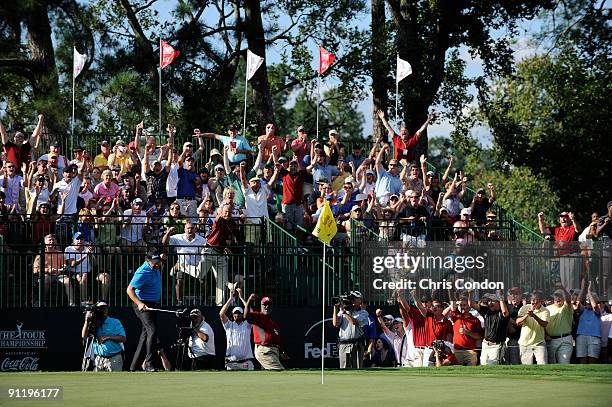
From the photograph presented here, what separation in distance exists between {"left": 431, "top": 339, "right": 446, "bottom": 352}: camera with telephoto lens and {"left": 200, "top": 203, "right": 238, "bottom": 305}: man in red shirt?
4.12 metres

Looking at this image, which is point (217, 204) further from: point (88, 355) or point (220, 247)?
point (88, 355)

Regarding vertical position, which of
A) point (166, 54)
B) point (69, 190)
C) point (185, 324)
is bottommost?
point (185, 324)

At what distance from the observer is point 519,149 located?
42.2 m

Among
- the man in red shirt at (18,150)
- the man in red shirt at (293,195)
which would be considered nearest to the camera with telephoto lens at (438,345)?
the man in red shirt at (293,195)

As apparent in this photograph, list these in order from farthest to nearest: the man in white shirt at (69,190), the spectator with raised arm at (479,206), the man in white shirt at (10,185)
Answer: the spectator with raised arm at (479,206)
the man in white shirt at (10,185)
the man in white shirt at (69,190)

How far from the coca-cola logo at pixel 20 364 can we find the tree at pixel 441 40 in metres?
16.6

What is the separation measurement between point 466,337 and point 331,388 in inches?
333

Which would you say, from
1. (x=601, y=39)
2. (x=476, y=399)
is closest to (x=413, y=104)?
(x=601, y=39)

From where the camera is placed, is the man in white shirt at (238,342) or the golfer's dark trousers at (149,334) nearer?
the golfer's dark trousers at (149,334)

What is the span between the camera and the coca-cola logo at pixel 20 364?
22891 millimetres

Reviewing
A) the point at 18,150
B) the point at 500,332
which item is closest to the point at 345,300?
the point at 500,332

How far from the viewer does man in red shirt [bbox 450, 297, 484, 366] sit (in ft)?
75.3

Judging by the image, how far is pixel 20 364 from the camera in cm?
2302

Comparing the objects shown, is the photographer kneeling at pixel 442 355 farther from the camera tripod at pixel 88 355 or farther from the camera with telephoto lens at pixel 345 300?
the camera tripod at pixel 88 355
